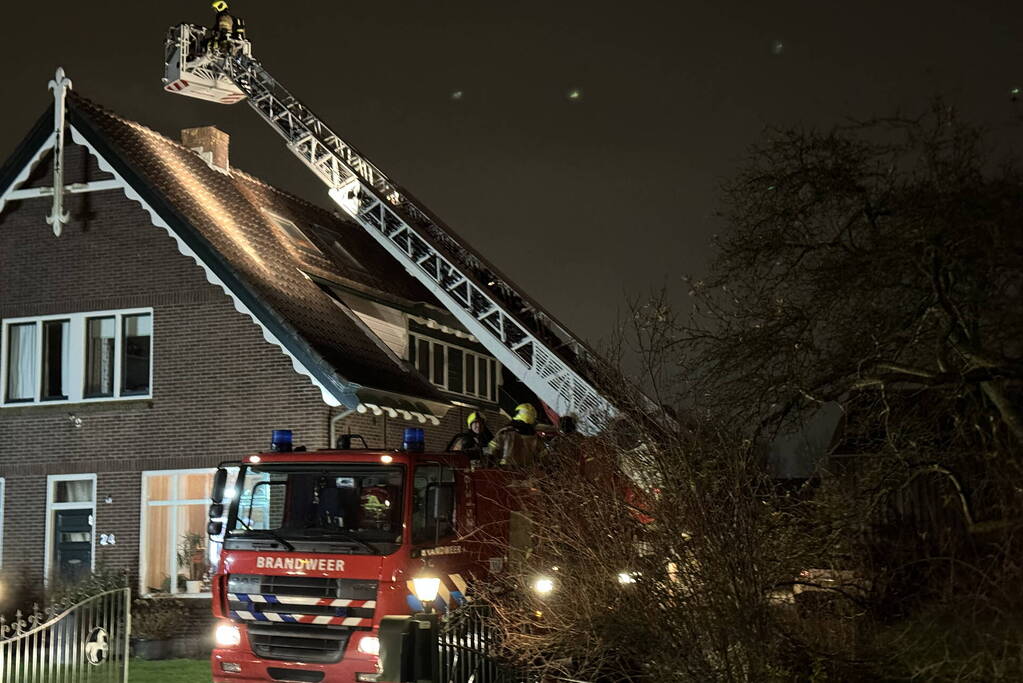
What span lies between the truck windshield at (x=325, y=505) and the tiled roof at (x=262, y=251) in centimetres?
681

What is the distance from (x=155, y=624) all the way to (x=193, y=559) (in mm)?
1259

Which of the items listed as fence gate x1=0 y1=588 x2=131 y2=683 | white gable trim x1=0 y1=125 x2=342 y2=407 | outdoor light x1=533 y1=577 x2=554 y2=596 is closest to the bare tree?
outdoor light x1=533 y1=577 x2=554 y2=596

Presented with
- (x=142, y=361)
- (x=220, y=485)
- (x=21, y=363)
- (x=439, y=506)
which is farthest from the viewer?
(x=21, y=363)

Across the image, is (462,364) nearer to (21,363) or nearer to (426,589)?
(21,363)

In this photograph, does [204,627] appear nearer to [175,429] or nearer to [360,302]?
[175,429]

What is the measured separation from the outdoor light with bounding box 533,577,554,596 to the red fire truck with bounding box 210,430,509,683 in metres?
1.08

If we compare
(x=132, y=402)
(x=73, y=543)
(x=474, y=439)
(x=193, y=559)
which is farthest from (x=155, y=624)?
(x=474, y=439)

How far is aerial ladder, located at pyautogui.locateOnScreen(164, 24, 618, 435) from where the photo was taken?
21.2 meters

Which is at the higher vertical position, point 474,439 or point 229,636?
point 474,439

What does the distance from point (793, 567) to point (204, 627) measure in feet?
36.7

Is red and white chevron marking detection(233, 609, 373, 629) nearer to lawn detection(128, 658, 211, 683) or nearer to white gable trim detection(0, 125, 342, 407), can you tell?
lawn detection(128, 658, 211, 683)

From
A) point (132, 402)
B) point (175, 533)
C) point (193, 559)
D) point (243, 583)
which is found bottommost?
point (243, 583)

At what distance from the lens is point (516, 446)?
12.4 metres

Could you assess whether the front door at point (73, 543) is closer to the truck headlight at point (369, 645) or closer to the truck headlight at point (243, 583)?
the truck headlight at point (243, 583)
